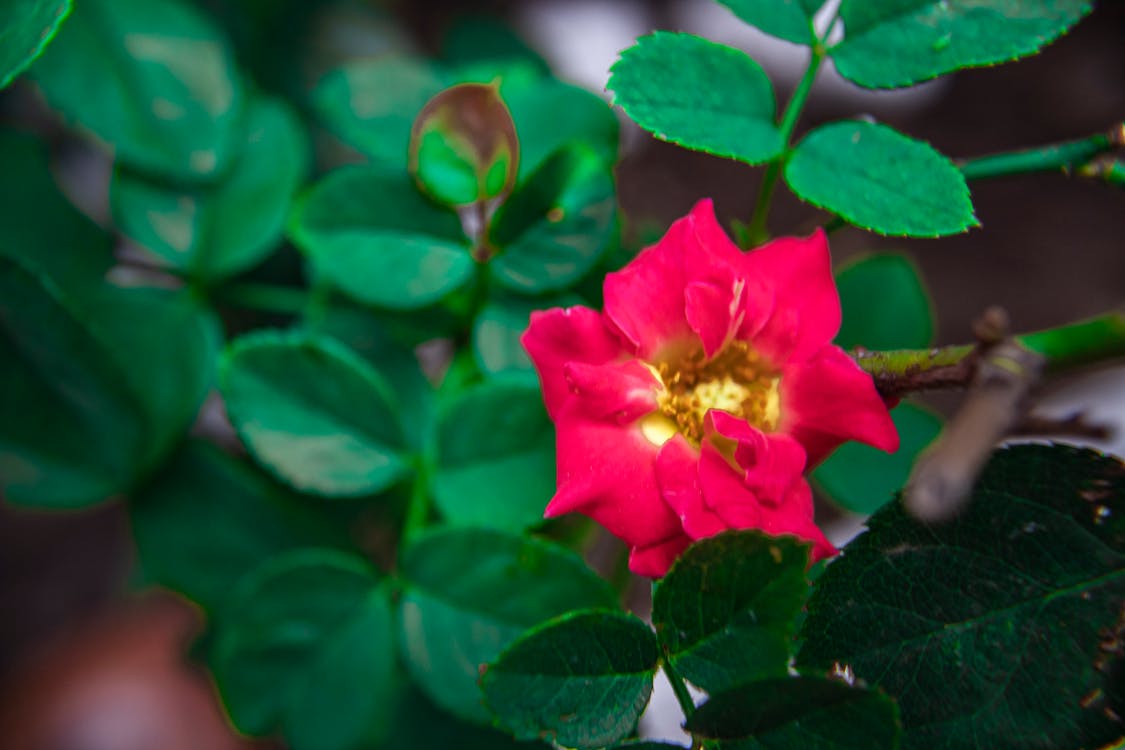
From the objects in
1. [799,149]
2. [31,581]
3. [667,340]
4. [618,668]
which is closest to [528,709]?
[618,668]

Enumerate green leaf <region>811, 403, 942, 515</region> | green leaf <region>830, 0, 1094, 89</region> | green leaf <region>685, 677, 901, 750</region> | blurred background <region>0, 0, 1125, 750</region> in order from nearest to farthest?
1. green leaf <region>685, 677, 901, 750</region>
2. green leaf <region>830, 0, 1094, 89</region>
3. green leaf <region>811, 403, 942, 515</region>
4. blurred background <region>0, 0, 1125, 750</region>

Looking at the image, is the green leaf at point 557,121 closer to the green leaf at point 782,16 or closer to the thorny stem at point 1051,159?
the green leaf at point 782,16

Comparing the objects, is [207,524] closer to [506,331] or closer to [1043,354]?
[506,331]

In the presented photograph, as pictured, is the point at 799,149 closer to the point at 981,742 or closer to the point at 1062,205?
the point at 981,742

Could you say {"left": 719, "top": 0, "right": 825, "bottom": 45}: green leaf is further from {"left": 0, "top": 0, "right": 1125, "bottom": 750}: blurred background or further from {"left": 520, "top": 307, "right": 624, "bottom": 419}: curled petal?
{"left": 0, "top": 0, "right": 1125, "bottom": 750}: blurred background

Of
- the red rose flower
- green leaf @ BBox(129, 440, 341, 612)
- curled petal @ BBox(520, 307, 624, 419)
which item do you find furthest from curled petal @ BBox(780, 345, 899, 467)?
green leaf @ BBox(129, 440, 341, 612)

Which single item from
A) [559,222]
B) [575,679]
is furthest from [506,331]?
[575,679]
